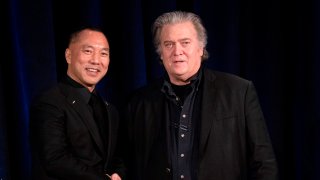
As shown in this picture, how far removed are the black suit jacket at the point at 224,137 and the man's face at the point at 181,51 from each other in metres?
0.09

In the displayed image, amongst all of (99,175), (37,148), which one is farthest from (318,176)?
(37,148)

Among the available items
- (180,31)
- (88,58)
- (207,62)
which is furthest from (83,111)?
(207,62)

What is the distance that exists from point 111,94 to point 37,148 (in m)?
0.75

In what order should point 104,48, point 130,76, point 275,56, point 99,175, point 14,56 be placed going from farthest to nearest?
point 275,56
point 130,76
point 14,56
point 104,48
point 99,175

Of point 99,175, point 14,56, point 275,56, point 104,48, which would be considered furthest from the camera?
point 275,56

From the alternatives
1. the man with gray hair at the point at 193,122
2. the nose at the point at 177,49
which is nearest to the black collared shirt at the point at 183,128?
the man with gray hair at the point at 193,122

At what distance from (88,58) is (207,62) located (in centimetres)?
93

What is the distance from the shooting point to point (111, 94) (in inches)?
101

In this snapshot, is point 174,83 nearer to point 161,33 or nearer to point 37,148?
point 161,33

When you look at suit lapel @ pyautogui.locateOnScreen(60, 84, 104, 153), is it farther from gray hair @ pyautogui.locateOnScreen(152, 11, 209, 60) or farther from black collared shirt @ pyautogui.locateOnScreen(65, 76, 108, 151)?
gray hair @ pyautogui.locateOnScreen(152, 11, 209, 60)

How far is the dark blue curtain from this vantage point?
2256 mm

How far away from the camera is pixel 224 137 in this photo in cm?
197

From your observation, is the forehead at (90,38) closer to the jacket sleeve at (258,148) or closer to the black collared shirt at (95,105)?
the black collared shirt at (95,105)

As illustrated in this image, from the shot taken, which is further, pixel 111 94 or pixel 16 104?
pixel 111 94
